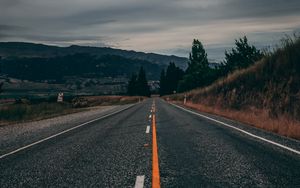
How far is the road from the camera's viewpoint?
19.8 ft

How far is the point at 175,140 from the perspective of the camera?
10.8 m

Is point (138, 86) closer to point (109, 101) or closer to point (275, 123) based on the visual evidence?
point (109, 101)

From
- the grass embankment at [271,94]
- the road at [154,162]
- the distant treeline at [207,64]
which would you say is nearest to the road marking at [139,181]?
the road at [154,162]

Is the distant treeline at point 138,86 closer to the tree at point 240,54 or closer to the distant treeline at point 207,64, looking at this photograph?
the distant treeline at point 207,64

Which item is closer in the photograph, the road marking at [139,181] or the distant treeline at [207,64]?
the road marking at [139,181]

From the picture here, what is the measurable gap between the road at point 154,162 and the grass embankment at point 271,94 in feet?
11.0

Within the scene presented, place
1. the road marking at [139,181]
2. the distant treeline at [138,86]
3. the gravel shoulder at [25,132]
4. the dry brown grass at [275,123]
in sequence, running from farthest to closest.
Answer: the distant treeline at [138,86], the dry brown grass at [275,123], the gravel shoulder at [25,132], the road marking at [139,181]

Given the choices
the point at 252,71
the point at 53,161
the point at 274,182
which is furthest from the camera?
the point at 252,71

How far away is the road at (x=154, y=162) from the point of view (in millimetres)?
6031

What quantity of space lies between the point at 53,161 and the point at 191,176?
3.34 meters

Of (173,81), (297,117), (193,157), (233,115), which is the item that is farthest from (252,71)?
(173,81)

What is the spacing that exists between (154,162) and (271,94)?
43.0 ft

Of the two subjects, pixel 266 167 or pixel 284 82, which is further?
pixel 284 82

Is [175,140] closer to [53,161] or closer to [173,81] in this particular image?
[53,161]
